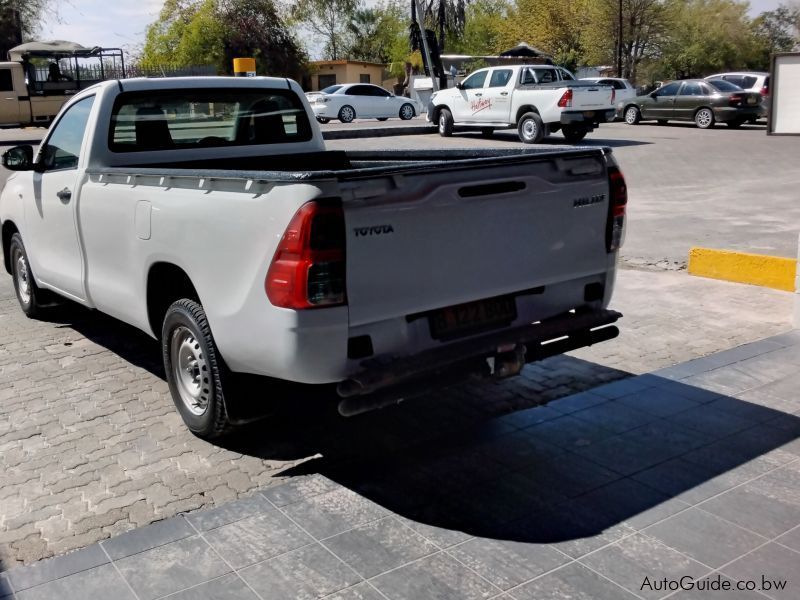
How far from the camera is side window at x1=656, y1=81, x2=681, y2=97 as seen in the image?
28.3m

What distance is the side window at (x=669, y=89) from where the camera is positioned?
2831 centimetres

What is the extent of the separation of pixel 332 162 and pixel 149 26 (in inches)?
2392

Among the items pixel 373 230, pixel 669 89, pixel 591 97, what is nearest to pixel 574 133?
pixel 591 97

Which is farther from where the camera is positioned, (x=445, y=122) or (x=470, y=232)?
(x=445, y=122)

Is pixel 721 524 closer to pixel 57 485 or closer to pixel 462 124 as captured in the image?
pixel 57 485

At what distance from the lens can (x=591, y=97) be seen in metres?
21.5

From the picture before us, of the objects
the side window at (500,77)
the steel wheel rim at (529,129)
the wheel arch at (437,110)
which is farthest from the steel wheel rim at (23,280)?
the wheel arch at (437,110)

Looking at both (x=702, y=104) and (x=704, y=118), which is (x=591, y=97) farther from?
(x=704, y=118)

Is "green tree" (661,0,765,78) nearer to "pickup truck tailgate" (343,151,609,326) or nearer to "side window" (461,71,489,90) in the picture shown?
"side window" (461,71,489,90)

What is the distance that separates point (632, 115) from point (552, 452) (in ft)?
91.7

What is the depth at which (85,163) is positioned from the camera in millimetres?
5590

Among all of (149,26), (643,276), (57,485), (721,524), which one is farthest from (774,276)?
(149,26)

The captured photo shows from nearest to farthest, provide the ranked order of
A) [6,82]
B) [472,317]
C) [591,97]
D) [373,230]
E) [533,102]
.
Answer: [373,230] → [472,317] → [591,97] → [533,102] → [6,82]

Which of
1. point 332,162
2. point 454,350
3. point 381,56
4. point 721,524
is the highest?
point 381,56
